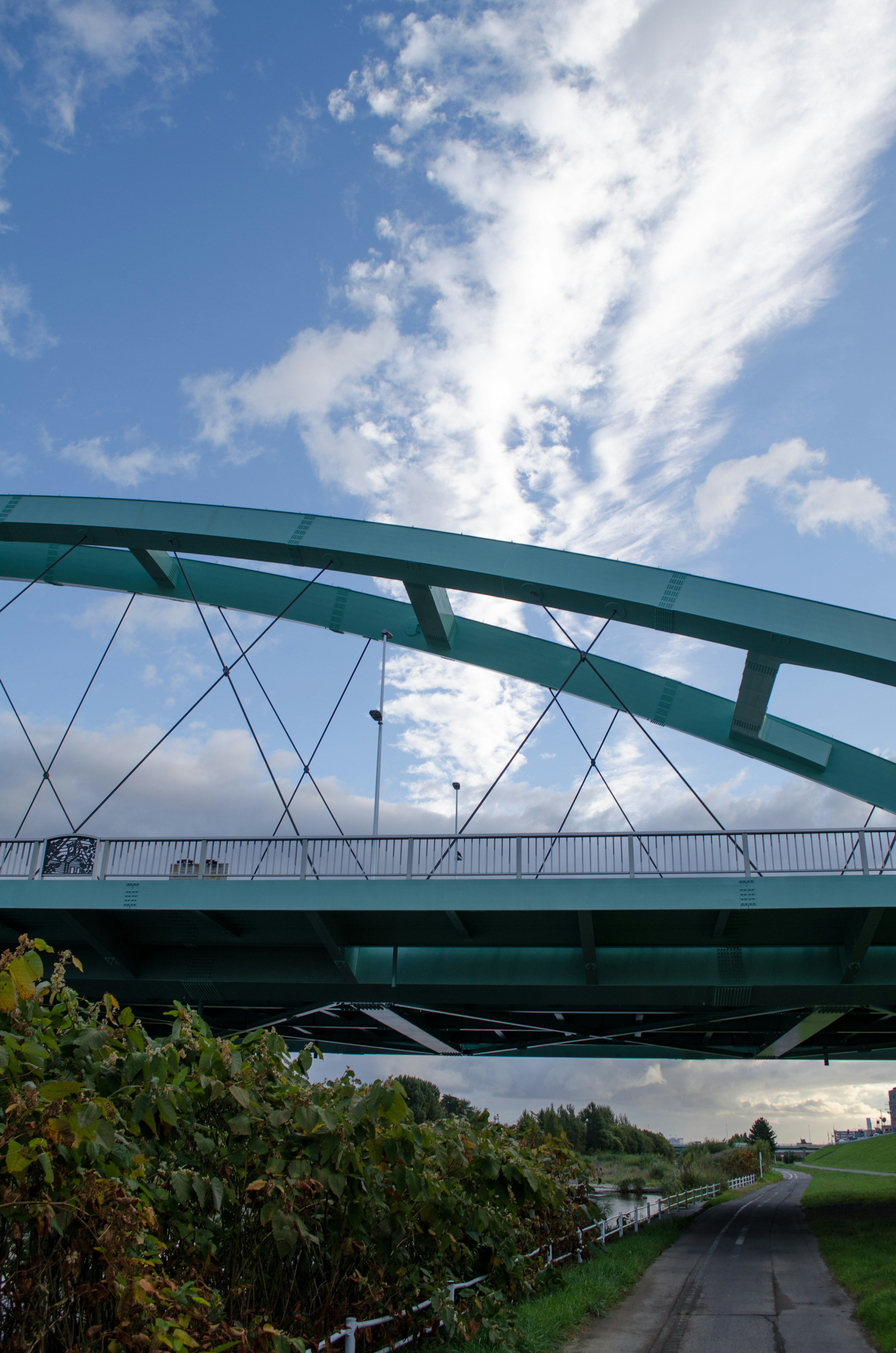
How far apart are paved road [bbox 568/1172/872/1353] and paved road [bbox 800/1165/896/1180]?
1683 inches

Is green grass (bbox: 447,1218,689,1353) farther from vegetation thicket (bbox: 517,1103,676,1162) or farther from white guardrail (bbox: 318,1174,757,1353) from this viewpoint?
vegetation thicket (bbox: 517,1103,676,1162)

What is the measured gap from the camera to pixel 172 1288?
13.6 feet

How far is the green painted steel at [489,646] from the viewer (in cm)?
2078

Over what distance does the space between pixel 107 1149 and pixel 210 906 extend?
11934 mm

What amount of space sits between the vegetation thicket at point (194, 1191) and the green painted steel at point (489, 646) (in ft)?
47.6

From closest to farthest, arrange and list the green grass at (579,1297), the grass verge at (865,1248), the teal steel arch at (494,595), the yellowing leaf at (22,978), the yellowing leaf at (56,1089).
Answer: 1. the yellowing leaf at (56,1089)
2. the yellowing leaf at (22,978)
3. the green grass at (579,1297)
4. the grass verge at (865,1248)
5. the teal steel arch at (494,595)

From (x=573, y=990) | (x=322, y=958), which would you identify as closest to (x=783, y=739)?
(x=573, y=990)

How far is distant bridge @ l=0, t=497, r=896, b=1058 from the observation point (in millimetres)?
14656

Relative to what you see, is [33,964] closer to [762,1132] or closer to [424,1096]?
[424,1096]

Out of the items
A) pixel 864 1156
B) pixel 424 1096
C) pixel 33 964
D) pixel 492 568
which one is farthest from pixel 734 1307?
pixel 864 1156

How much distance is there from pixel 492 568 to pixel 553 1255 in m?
11.5

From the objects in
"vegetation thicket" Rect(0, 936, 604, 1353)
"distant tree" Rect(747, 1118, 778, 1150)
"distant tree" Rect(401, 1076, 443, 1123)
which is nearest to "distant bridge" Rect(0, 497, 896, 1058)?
"vegetation thicket" Rect(0, 936, 604, 1353)

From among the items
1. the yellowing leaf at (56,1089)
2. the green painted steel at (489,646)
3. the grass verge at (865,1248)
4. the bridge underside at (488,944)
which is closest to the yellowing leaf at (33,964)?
the yellowing leaf at (56,1089)

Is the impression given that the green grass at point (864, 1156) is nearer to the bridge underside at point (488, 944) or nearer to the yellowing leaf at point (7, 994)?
the bridge underside at point (488, 944)
